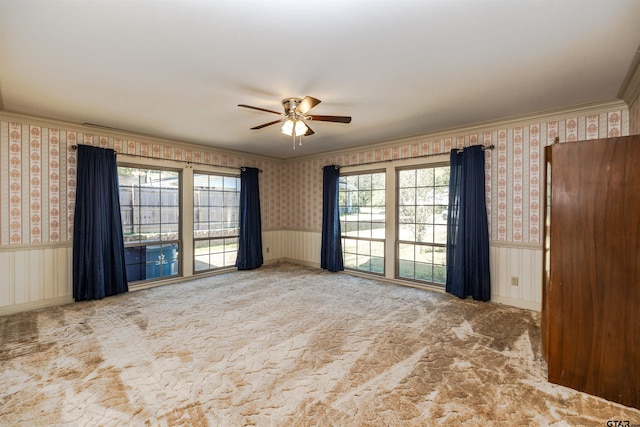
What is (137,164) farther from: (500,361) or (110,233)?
(500,361)

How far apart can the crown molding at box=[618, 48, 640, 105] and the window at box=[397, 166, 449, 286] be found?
1.99 m

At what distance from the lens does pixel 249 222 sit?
19.6 feet

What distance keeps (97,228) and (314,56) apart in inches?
149

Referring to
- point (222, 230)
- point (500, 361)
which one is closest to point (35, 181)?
point (222, 230)

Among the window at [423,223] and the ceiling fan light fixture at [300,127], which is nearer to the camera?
the ceiling fan light fixture at [300,127]

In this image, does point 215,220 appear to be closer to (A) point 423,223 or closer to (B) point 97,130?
(B) point 97,130

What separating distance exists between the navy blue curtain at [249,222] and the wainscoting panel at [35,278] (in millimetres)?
2643

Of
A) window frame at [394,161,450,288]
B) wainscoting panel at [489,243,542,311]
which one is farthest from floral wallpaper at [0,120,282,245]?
wainscoting panel at [489,243,542,311]

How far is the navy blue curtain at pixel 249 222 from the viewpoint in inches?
234

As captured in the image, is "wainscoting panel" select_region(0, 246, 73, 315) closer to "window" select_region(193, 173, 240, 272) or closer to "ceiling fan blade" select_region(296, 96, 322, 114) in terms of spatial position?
"window" select_region(193, 173, 240, 272)

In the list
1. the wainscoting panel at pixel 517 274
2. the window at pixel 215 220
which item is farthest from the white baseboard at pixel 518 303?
the window at pixel 215 220

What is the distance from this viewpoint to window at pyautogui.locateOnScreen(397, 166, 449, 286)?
4668 mm

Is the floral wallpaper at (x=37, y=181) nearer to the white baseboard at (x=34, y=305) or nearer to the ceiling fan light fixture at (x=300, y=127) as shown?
the white baseboard at (x=34, y=305)

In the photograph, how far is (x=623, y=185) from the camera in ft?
6.60
